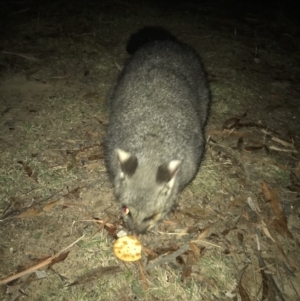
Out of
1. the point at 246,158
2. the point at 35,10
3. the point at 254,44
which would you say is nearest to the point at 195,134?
the point at 246,158

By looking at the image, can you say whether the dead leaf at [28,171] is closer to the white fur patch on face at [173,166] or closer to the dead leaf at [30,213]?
the dead leaf at [30,213]

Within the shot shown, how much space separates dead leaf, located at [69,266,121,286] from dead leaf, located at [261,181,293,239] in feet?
8.16

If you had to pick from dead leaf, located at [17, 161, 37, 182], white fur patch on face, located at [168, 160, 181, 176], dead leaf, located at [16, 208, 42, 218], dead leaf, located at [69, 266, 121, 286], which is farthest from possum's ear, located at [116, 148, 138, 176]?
dead leaf, located at [17, 161, 37, 182]

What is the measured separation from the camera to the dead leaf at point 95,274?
382 centimetres

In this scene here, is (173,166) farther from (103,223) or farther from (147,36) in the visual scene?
(147,36)

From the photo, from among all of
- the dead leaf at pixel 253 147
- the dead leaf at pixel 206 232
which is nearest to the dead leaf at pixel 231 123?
the dead leaf at pixel 253 147

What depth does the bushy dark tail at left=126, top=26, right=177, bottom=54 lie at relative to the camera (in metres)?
8.48

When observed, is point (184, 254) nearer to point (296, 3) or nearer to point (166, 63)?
point (166, 63)

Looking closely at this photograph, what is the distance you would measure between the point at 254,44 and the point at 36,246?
340 inches

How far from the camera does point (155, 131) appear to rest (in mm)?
4285

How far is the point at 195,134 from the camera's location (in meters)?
4.86

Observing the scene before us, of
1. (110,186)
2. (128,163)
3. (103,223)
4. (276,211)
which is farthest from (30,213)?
(276,211)

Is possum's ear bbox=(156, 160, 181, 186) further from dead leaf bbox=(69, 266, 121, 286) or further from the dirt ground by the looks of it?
dead leaf bbox=(69, 266, 121, 286)

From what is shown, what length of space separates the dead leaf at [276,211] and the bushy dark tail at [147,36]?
5107mm
